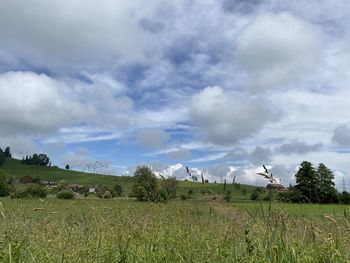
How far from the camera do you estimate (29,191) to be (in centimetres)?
755

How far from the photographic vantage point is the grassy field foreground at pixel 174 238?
412cm

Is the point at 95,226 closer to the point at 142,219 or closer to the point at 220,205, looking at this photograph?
the point at 142,219

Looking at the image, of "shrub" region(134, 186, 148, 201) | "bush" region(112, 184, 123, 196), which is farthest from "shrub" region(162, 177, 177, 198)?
"bush" region(112, 184, 123, 196)

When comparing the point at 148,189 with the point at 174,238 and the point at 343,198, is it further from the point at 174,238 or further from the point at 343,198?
the point at 343,198

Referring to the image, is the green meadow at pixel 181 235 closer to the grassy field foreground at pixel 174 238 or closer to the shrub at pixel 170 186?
the grassy field foreground at pixel 174 238

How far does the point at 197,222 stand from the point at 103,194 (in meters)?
1.90

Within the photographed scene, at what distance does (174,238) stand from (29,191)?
11.2ft

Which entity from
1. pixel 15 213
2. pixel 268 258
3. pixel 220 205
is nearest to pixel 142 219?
pixel 220 205

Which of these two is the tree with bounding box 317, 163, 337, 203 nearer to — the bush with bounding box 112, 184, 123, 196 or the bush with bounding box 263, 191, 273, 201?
the bush with bounding box 263, 191, 273, 201

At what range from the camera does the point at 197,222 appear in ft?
23.0

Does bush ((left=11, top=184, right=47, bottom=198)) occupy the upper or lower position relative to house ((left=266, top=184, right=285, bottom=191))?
lower

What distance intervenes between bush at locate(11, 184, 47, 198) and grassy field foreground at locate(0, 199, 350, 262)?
27 cm

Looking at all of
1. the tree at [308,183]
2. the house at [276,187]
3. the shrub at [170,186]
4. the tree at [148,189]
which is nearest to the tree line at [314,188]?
the tree at [308,183]

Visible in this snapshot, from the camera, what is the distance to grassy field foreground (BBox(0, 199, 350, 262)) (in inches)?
162
